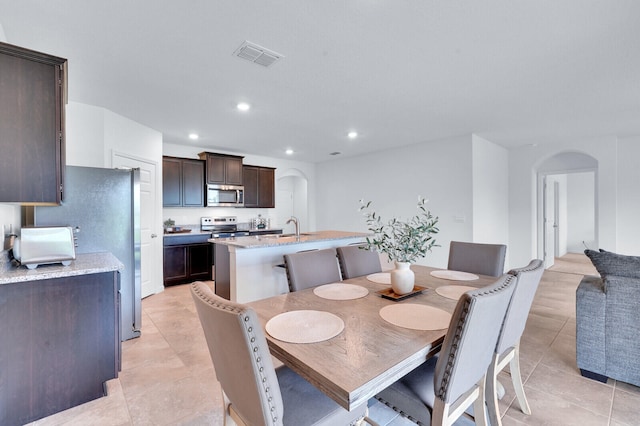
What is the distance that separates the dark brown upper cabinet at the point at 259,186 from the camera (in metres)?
6.09

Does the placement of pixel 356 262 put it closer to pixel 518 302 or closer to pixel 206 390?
pixel 518 302

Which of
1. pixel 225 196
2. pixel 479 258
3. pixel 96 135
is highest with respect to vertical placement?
pixel 96 135

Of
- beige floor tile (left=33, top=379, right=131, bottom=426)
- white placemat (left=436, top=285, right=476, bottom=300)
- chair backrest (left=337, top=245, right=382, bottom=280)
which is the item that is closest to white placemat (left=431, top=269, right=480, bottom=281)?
white placemat (left=436, top=285, right=476, bottom=300)

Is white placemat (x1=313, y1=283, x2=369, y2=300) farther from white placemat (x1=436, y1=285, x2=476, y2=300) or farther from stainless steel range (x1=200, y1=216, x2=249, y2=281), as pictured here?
stainless steel range (x1=200, y1=216, x2=249, y2=281)

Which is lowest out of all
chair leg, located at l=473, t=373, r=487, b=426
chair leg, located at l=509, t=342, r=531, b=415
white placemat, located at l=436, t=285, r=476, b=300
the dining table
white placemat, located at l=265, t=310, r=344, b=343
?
chair leg, located at l=509, t=342, r=531, b=415

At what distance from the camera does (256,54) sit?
89.7 inches

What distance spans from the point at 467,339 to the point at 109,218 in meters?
3.09

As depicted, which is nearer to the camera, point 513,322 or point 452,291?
point 513,322

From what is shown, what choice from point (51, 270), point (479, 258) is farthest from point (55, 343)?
point (479, 258)

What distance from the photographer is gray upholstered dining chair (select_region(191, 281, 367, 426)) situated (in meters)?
0.88

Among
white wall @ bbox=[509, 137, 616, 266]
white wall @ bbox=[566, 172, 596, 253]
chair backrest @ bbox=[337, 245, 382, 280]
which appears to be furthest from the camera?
white wall @ bbox=[566, 172, 596, 253]

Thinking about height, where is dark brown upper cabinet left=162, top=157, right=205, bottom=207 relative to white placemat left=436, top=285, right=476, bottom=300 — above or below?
above

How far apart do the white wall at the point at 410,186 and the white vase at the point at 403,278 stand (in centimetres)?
348

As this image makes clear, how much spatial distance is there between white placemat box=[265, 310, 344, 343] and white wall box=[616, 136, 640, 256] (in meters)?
6.08
